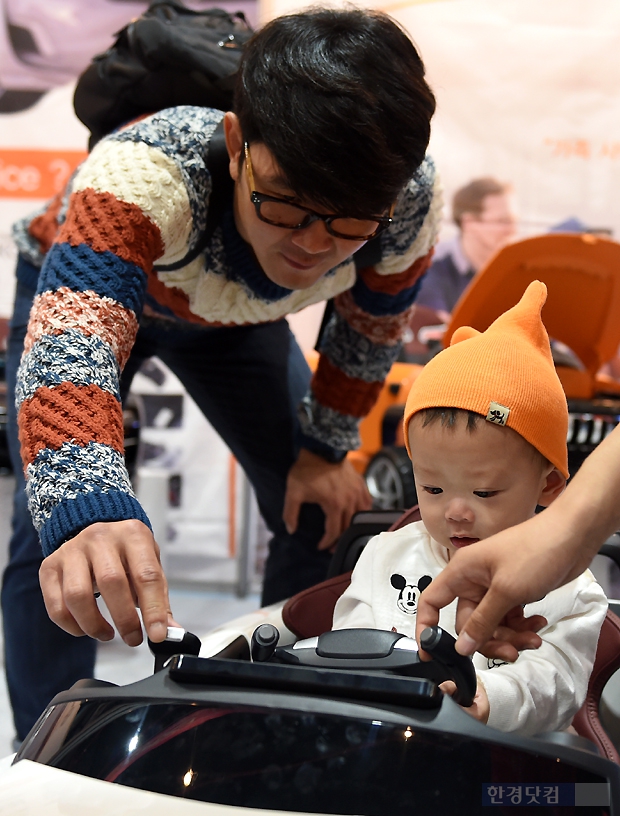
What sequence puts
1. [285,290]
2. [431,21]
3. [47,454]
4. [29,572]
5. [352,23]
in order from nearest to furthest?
[47,454] → [352,23] → [285,290] → [29,572] → [431,21]

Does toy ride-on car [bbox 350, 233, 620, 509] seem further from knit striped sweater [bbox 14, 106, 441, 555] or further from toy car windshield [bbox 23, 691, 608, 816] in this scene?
toy car windshield [bbox 23, 691, 608, 816]

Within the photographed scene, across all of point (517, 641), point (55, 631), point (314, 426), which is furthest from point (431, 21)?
point (517, 641)

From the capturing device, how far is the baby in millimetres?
743

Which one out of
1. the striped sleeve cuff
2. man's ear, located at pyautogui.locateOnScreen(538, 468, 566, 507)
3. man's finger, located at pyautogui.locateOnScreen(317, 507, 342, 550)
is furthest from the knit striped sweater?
man's ear, located at pyautogui.locateOnScreen(538, 468, 566, 507)

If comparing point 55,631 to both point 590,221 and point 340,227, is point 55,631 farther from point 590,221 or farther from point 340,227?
point 590,221

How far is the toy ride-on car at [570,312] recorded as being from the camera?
1.41 metres

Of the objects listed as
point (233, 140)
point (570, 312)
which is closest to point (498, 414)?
point (233, 140)

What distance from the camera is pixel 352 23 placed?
33.7 inches

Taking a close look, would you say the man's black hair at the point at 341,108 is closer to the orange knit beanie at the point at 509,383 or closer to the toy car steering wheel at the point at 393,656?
the orange knit beanie at the point at 509,383

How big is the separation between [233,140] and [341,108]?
0.58 feet

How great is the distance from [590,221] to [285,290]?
1.76 meters

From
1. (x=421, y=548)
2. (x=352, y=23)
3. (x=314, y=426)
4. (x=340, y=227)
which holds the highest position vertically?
(x=352, y=23)

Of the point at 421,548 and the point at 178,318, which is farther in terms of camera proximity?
the point at 178,318

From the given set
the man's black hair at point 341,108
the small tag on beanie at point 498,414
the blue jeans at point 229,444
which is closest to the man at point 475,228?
the blue jeans at point 229,444
